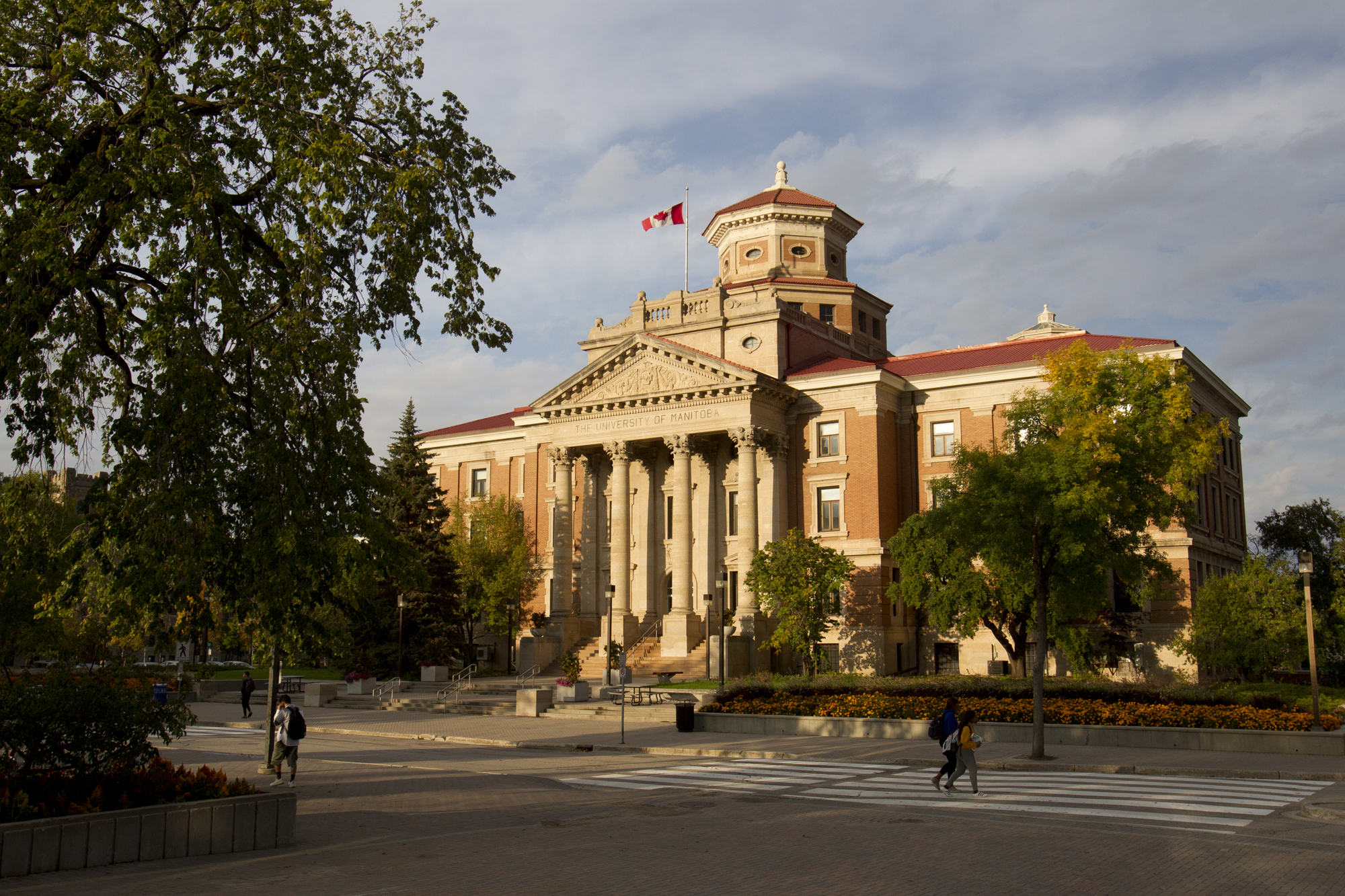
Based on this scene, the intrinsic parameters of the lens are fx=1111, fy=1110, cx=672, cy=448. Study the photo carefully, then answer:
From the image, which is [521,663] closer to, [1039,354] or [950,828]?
[1039,354]

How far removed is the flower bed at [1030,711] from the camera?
2592 centimetres

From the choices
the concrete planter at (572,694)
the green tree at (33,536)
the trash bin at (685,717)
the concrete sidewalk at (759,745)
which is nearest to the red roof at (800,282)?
the concrete planter at (572,694)

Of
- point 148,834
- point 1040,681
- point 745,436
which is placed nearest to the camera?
point 148,834

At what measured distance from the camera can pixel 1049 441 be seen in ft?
126

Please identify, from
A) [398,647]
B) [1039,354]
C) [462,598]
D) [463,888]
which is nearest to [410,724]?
[398,647]

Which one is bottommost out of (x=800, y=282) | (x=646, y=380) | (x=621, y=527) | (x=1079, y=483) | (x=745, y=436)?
(x=1079, y=483)

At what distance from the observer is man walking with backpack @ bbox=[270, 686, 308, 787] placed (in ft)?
64.6

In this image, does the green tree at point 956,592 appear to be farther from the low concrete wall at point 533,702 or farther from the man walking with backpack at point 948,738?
the man walking with backpack at point 948,738

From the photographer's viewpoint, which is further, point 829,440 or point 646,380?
point 646,380

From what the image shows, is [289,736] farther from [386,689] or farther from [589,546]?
[589,546]

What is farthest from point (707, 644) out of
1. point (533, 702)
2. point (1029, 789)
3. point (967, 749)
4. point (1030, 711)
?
point (967, 749)

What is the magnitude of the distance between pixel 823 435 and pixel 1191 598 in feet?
59.3

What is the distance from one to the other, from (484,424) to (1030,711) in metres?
49.0

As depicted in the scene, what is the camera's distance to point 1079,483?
31.0 m
